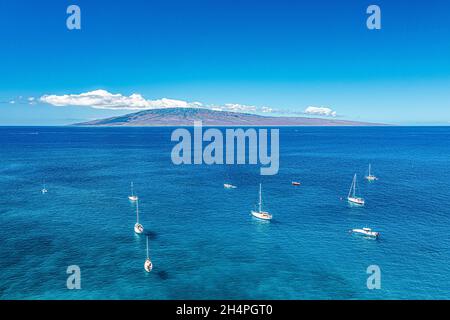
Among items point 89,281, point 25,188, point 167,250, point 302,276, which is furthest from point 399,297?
point 25,188

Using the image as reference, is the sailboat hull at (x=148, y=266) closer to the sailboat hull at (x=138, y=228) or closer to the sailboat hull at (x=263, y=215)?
the sailboat hull at (x=138, y=228)

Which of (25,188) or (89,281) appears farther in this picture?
(25,188)

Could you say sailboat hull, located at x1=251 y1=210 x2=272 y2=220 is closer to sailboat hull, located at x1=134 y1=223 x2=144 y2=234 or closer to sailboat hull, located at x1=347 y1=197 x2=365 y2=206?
sailboat hull, located at x1=134 y1=223 x2=144 y2=234

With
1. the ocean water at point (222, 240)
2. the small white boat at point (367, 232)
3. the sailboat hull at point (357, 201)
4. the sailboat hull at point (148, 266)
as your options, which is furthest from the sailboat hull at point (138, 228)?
the sailboat hull at point (357, 201)

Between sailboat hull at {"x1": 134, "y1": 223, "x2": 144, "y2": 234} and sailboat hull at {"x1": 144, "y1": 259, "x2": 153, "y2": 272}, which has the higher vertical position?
sailboat hull at {"x1": 134, "y1": 223, "x2": 144, "y2": 234}

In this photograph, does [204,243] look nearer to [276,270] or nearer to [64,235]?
[276,270]

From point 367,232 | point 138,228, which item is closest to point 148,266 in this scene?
point 138,228

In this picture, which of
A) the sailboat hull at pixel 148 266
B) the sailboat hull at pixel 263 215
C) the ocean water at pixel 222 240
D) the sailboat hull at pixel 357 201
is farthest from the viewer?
the sailboat hull at pixel 357 201

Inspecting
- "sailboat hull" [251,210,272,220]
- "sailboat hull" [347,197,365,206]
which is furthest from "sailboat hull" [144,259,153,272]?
"sailboat hull" [347,197,365,206]
